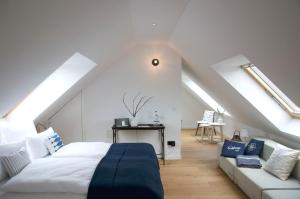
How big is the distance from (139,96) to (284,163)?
3.17m

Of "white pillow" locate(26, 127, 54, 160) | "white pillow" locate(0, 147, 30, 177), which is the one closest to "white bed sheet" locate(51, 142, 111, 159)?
"white pillow" locate(26, 127, 54, 160)

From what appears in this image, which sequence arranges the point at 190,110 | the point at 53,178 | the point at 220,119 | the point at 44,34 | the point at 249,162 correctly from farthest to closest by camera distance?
the point at 190,110 → the point at 220,119 → the point at 249,162 → the point at 53,178 → the point at 44,34

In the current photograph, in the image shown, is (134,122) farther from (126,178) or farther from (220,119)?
(220,119)

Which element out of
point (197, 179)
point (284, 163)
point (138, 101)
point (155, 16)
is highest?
point (155, 16)

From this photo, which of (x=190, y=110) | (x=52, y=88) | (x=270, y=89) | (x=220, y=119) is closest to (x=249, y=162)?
(x=270, y=89)

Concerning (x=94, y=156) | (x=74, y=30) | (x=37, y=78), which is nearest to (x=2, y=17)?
(x=74, y=30)

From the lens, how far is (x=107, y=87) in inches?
213

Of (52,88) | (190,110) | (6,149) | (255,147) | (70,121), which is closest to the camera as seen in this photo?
(6,149)

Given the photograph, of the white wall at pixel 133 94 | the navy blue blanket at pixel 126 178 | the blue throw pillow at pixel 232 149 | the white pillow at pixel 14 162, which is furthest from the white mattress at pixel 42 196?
the white wall at pixel 133 94

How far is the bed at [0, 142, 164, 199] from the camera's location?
225 cm

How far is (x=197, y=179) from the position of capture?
4105 mm

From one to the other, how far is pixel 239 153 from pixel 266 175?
3.00 ft

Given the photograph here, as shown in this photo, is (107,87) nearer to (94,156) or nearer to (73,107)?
(73,107)

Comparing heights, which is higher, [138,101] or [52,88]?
[52,88]
